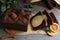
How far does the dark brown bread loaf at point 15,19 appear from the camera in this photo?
3.87 feet

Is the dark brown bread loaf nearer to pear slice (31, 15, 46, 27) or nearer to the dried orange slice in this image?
pear slice (31, 15, 46, 27)

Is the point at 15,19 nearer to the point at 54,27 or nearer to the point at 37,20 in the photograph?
the point at 37,20

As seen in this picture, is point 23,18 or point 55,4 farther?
point 55,4

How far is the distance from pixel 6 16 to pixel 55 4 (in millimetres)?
371

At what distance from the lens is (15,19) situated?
1187 mm

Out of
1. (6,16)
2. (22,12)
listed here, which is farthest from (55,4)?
(6,16)

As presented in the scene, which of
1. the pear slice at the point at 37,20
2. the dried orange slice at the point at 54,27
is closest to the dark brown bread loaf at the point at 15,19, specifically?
the pear slice at the point at 37,20

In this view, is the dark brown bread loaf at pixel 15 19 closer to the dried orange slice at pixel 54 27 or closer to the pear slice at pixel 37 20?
the pear slice at pixel 37 20

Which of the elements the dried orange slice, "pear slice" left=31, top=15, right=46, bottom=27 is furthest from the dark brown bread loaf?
the dried orange slice

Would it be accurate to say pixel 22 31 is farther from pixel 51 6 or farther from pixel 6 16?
pixel 51 6

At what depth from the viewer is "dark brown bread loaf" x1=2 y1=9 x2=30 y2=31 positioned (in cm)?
118

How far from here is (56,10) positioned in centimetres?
134

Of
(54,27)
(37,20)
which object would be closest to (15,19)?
(37,20)

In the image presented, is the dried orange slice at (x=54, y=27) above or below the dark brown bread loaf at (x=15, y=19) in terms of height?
below
